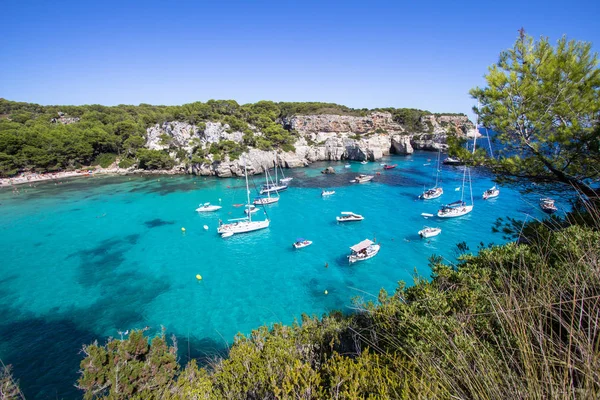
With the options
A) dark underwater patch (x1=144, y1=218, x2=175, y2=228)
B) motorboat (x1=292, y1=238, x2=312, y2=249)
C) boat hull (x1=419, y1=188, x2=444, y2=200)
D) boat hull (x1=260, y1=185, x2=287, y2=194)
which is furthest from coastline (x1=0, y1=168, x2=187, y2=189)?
boat hull (x1=419, y1=188, x2=444, y2=200)

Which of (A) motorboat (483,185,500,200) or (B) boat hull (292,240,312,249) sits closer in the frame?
(B) boat hull (292,240,312,249)

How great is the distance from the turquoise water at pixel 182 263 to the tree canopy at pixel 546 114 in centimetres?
118

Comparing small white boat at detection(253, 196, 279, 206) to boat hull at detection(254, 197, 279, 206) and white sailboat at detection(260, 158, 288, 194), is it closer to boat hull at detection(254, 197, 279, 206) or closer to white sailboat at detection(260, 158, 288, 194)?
boat hull at detection(254, 197, 279, 206)

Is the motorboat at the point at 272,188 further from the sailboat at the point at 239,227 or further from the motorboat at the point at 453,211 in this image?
the motorboat at the point at 453,211

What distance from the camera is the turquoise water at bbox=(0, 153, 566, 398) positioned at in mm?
15281

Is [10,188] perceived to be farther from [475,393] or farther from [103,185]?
[475,393]

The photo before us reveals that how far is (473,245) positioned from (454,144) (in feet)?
63.1

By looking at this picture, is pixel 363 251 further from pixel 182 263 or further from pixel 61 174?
pixel 61 174

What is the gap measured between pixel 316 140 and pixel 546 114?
209ft

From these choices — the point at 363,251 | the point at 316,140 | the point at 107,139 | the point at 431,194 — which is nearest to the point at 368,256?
the point at 363,251

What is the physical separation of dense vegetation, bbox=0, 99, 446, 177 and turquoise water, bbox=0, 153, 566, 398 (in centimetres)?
1184

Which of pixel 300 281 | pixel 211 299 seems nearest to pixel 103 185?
pixel 211 299

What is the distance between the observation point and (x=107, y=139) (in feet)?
193

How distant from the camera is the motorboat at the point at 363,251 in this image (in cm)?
2165
